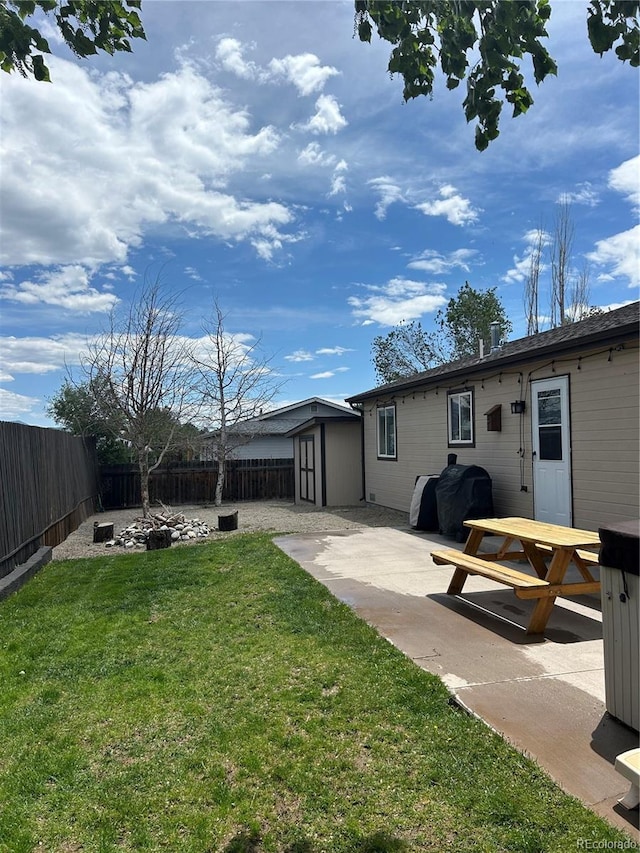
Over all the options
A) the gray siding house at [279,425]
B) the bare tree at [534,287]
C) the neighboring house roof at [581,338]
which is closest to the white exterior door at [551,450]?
the neighboring house roof at [581,338]

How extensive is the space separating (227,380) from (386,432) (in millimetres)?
5484

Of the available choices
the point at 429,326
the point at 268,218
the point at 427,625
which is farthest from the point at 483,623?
the point at 429,326

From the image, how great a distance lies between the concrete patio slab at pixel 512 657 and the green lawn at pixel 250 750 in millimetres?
163

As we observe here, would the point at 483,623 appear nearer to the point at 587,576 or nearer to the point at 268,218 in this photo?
the point at 587,576

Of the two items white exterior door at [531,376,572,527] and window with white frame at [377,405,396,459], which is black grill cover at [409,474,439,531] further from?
window with white frame at [377,405,396,459]

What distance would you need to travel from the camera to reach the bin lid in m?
2.36

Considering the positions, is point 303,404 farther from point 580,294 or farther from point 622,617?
point 622,617

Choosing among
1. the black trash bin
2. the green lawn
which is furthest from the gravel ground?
the black trash bin

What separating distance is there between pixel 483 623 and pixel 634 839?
247 centimetres

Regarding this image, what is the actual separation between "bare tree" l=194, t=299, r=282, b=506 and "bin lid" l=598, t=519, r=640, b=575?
531 inches

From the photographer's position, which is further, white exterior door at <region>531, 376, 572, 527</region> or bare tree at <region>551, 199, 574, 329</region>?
bare tree at <region>551, 199, 574, 329</region>

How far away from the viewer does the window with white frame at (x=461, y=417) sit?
935 centimetres

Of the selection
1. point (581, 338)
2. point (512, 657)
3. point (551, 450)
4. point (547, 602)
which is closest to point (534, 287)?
point (551, 450)

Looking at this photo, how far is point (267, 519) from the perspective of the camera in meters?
12.1
